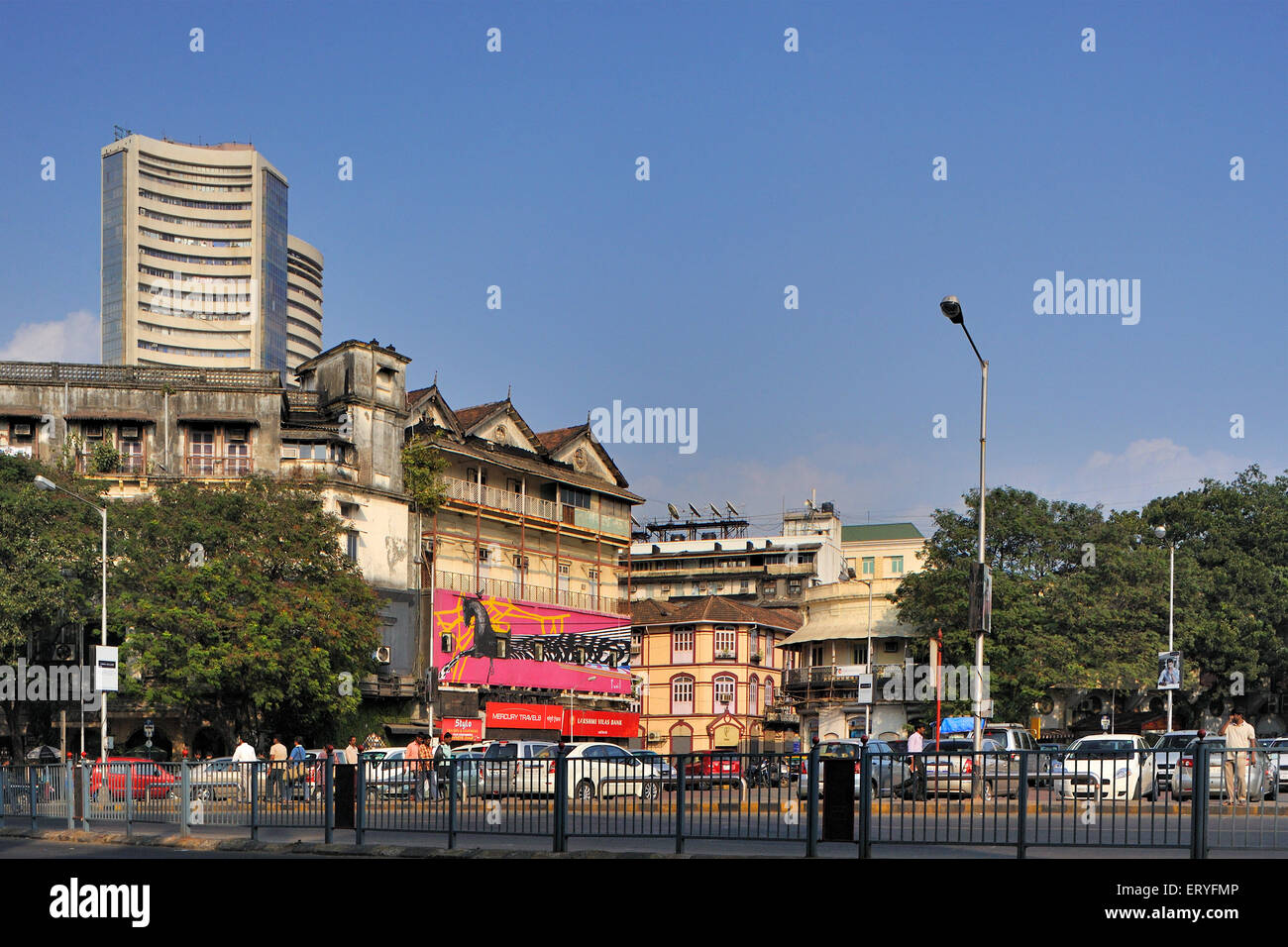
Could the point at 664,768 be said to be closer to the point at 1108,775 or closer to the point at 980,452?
the point at 1108,775

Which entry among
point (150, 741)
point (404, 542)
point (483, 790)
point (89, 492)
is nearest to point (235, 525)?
point (89, 492)

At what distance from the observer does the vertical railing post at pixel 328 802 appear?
17484 mm

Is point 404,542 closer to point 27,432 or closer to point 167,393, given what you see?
point 167,393

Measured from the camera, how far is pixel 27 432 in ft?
184

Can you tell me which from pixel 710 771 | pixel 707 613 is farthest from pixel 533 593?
pixel 710 771

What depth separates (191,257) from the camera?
159750mm

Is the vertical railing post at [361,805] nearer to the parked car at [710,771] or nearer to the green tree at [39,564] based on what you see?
the parked car at [710,771]

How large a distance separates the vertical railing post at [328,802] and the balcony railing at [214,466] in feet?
135

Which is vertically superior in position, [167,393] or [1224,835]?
[167,393]

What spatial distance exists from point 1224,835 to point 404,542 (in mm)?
50079

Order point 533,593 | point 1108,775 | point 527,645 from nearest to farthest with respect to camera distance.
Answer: point 1108,775 → point 527,645 → point 533,593

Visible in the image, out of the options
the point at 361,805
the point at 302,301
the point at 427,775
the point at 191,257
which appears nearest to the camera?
the point at 427,775

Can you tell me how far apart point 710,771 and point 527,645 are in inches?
1946

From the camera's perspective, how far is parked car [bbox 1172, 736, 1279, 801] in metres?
12.8
